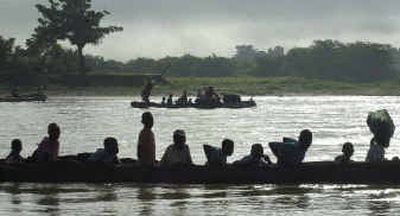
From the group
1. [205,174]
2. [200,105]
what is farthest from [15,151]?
[200,105]

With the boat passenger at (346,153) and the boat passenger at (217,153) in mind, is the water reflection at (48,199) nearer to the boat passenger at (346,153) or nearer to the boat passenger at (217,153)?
the boat passenger at (217,153)

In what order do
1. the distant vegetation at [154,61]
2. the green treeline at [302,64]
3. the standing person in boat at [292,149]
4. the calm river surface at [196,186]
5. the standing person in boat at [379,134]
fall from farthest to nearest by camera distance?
1. the green treeline at [302,64]
2. the distant vegetation at [154,61]
3. the standing person in boat at [379,134]
4. the standing person in boat at [292,149]
5. the calm river surface at [196,186]

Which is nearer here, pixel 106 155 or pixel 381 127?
pixel 381 127

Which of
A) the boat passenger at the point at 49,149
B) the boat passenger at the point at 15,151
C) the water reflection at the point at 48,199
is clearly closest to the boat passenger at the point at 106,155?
the boat passenger at the point at 49,149

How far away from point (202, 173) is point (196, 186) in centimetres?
33

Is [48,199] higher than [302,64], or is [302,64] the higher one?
[302,64]

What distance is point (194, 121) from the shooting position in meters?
55.3

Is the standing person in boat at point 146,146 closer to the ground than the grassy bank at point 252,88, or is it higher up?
closer to the ground

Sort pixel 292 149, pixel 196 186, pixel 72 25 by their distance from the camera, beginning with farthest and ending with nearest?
pixel 72 25, pixel 196 186, pixel 292 149

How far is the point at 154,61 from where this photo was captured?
17375 centimetres

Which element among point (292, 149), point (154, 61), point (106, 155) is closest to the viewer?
point (292, 149)

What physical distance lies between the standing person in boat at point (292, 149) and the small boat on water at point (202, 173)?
0.54 ft

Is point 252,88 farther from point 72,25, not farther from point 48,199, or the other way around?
point 48,199

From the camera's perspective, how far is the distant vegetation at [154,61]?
323 feet
